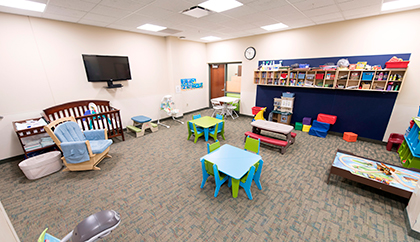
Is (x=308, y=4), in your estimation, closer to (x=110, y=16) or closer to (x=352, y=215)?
(x=352, y=215)

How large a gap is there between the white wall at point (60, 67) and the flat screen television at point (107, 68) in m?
0.23

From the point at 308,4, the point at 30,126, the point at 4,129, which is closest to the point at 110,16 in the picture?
the point at 30,126

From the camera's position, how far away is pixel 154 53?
584cm

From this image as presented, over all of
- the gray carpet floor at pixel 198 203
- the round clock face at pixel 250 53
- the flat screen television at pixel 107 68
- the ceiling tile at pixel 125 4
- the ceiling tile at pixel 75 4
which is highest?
the ceiling tile at pixel 125 4

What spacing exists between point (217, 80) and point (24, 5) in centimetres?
632

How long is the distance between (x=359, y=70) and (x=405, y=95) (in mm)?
1118

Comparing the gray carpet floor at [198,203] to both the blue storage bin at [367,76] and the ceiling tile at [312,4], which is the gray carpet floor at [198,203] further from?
the ceiling tile at [312,4]

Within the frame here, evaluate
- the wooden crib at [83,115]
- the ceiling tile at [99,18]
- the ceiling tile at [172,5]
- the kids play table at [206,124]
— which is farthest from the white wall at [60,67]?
the ceiling tile at [172,5]

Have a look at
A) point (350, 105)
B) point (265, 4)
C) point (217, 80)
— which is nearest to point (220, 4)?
point (265, 4)

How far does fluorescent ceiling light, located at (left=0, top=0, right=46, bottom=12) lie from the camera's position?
2867mm

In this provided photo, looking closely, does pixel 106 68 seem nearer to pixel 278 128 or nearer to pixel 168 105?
pixel 168 105

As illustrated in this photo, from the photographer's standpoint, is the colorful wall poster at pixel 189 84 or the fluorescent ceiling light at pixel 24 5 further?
the colorful wall poster at pixel 189 84

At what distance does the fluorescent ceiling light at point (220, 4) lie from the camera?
119 inches

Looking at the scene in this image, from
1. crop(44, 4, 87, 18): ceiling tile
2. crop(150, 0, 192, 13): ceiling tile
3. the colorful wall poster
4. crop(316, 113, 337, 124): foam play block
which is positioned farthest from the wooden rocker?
crop(316, 113, 337, 124): foam play block
